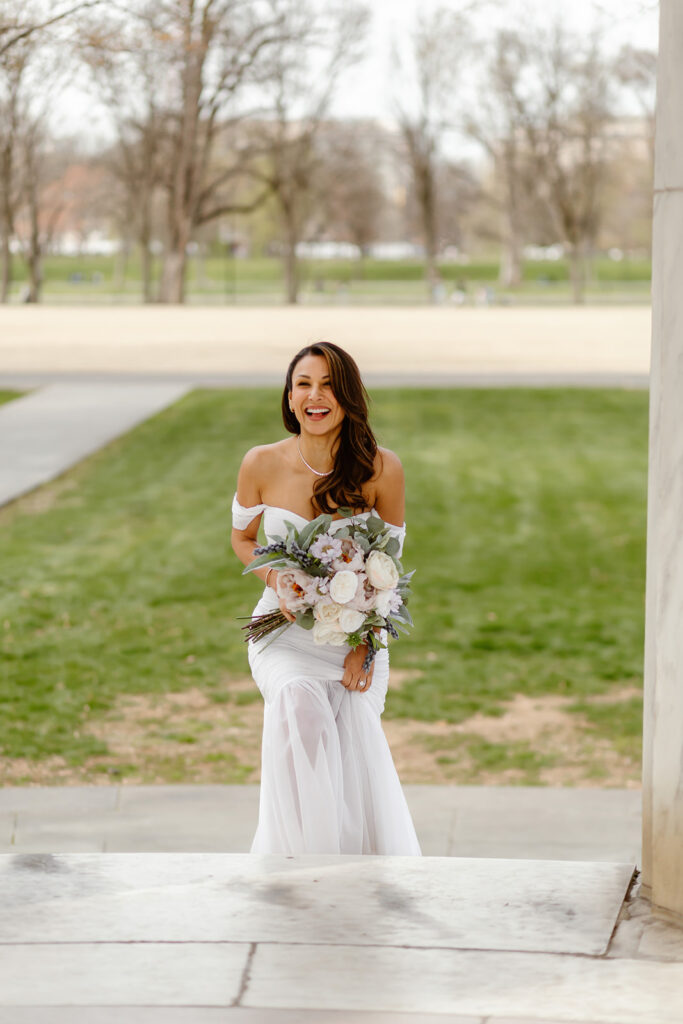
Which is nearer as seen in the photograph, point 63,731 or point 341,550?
point 341,550

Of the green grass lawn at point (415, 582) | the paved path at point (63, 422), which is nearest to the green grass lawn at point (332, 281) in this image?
the paved path at point (63, 422)

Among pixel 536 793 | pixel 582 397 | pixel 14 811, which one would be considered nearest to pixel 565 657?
pixel 536 793

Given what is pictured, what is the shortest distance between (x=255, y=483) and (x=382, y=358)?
95.8ft

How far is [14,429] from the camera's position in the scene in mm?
19297

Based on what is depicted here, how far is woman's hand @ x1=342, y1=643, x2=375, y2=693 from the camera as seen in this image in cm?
426

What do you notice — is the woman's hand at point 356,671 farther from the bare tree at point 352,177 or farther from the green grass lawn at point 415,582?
the bare tree at point 352,177

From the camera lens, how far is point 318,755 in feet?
13.7

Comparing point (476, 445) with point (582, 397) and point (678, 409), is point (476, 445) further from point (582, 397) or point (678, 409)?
point (678, 409)

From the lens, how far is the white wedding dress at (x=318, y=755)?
417 centimetres

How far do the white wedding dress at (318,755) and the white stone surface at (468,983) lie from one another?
96 cm

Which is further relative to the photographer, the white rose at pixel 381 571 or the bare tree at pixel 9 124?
the bare tree at pixel 9 124

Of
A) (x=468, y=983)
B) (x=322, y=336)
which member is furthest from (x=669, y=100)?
(x=322, y=336)

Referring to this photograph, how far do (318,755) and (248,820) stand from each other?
177 cm

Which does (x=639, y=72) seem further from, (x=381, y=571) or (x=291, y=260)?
(x=381, y=571)
